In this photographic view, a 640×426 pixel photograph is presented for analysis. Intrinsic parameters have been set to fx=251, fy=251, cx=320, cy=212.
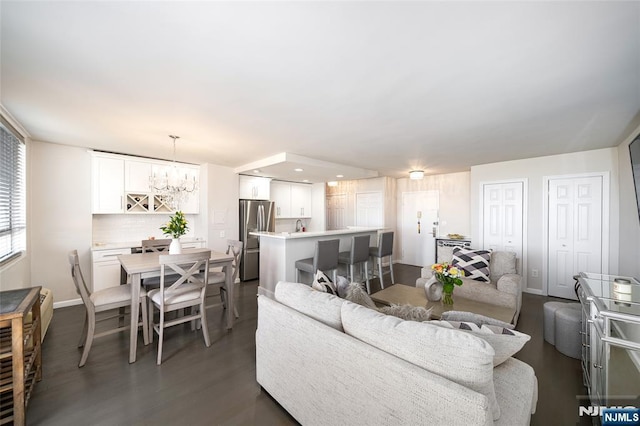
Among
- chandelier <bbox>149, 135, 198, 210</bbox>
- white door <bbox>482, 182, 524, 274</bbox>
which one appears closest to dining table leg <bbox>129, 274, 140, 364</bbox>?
chandelier <bbox>149, 135, 198, 210</bbox>

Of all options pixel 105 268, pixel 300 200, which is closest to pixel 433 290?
pixel 300 200

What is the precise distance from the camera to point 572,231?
405 centimetres

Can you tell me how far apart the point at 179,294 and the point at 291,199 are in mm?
4311

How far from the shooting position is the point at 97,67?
169cm

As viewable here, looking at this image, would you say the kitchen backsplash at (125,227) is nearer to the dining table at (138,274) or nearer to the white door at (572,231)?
the dining table at (138,274)

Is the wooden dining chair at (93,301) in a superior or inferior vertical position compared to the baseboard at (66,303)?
superior

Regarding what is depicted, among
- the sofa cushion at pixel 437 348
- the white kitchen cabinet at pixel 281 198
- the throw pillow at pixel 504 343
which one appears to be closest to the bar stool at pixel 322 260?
the sofa cushion at pixel 437 348

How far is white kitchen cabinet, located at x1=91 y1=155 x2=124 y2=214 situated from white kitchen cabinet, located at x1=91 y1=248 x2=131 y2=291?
659mm

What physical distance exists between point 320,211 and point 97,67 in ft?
18.4

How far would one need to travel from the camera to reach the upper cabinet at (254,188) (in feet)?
17.8

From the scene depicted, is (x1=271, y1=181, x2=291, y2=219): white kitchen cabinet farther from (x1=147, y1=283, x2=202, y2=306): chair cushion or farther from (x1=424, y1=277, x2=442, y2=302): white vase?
(x1=424, y1=277, x2=442, y2=302): white vase

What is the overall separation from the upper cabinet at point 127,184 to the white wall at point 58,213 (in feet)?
0.40

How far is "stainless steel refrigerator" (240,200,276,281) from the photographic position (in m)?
5.14

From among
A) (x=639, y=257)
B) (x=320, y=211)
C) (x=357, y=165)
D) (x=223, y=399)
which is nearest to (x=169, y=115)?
(x=223, y=399)
